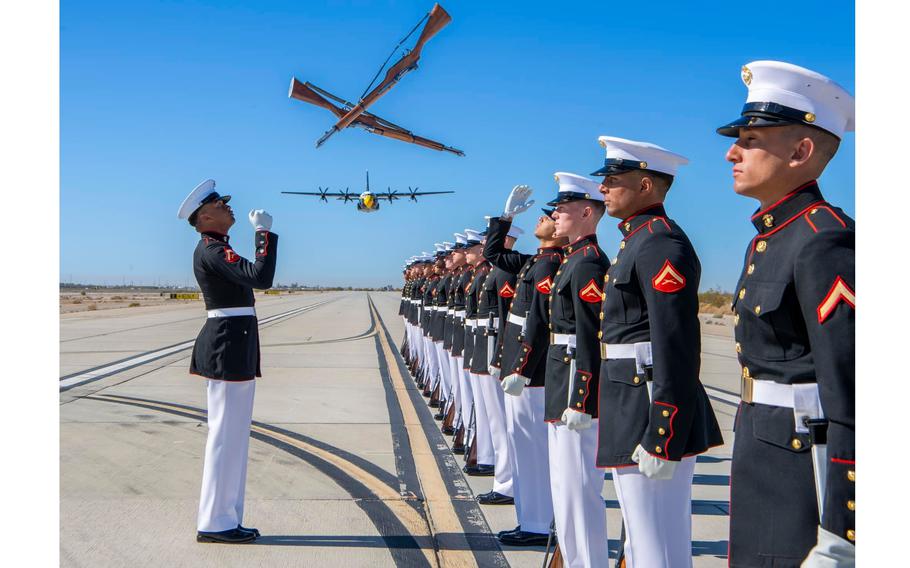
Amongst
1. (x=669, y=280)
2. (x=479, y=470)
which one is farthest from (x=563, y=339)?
(x=479, y=470)

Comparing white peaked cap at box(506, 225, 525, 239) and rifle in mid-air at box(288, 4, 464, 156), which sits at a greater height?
rifle in mid-air at box(288, 4, 464, 156)

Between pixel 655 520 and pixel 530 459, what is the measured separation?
1939 millimetres

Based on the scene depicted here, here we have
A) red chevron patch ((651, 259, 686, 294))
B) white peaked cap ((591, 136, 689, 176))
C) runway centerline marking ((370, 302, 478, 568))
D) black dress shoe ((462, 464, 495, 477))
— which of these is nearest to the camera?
red chevron patch ((651, 259, 686, 294))

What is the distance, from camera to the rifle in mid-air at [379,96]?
72.7 ft

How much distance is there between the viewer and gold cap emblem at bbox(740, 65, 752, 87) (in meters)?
2.35

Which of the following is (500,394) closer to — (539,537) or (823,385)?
(539,537)

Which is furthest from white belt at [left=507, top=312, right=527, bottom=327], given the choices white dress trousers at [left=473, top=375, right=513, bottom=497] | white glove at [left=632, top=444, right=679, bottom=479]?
white glove at [left=632, top=444, right=679, bottom=479]

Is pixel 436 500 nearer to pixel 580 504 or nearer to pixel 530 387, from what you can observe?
pixel 530 387

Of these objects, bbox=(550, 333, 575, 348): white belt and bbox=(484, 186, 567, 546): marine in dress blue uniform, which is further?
bbox=(484, 186, 567, 546): marine in dress blue uniform

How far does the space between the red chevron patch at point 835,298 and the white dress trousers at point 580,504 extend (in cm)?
184

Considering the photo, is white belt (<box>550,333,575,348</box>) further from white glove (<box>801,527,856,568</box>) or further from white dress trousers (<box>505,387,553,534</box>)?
white glove (<box>801,527,856,568</box>)

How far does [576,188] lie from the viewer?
4262 millimetres

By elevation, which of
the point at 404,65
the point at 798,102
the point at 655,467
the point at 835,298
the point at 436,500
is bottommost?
the point at 436,500

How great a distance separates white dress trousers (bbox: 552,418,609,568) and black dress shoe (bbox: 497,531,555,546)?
3.33 feet
